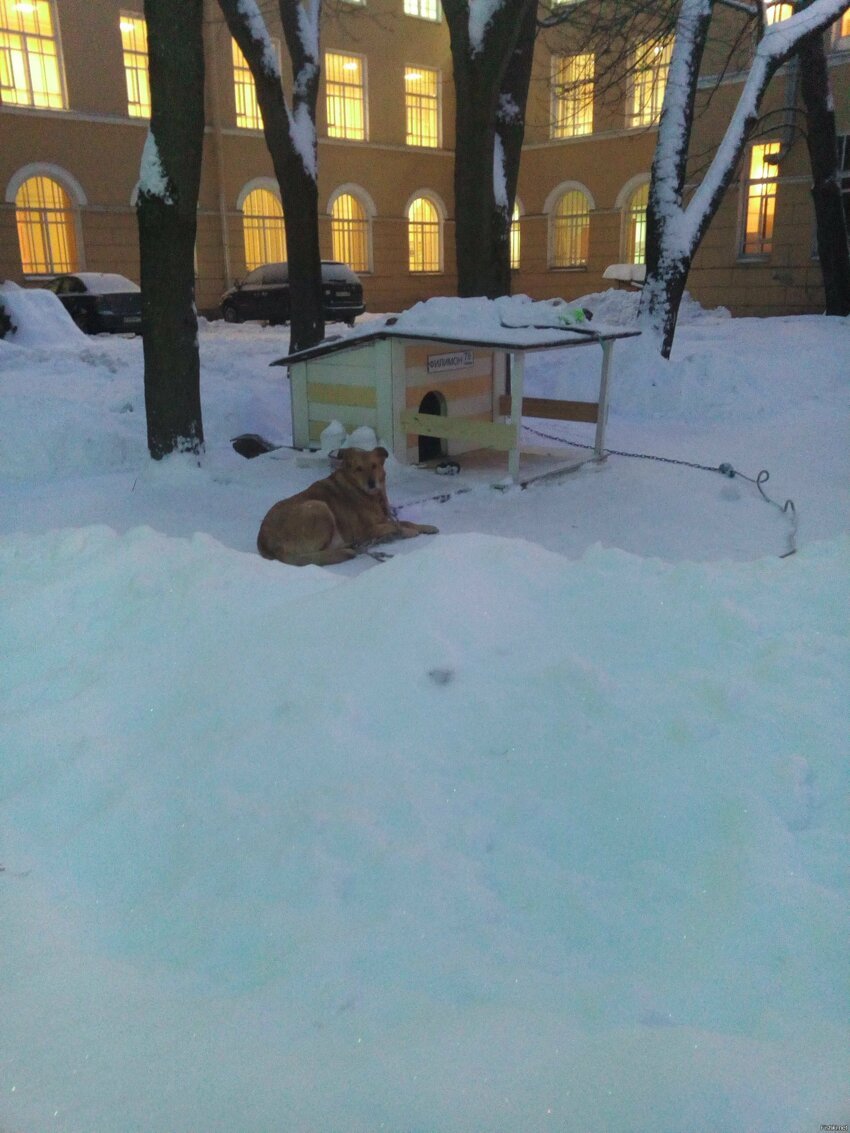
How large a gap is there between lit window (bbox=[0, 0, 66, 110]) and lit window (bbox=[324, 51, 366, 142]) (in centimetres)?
779

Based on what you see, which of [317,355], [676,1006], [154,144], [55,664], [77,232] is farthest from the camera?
[77,232]

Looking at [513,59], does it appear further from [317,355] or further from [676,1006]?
[676,1006]

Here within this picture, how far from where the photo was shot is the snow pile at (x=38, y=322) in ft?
46.6

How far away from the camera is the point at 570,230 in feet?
92.8

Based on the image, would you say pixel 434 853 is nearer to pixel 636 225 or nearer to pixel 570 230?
pixel 636 225

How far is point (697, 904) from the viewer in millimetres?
2393

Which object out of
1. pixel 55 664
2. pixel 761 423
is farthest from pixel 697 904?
pixel 761 423

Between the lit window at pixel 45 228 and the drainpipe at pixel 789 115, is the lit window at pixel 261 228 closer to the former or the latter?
the lit window at pixel 45 228

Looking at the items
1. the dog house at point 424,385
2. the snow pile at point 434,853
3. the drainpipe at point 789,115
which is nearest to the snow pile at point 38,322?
the dog house at point 424,385

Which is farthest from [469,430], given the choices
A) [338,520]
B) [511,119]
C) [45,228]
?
[45,228]

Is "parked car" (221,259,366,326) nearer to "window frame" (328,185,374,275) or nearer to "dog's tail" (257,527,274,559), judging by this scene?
"window frame" (328,185,374,275)

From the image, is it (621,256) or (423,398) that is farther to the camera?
(621,256)

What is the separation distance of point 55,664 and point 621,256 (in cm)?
2558

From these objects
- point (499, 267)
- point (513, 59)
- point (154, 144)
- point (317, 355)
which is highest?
point (513, 59)
